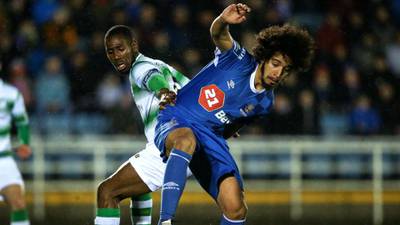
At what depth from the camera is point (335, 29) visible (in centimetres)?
1511

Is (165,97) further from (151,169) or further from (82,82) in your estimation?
(82,82)

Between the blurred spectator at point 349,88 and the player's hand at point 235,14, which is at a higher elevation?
the player's hand at point 235,14

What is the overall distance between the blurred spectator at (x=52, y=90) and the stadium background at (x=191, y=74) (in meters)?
0.01

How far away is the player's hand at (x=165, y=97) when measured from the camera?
7.50 metres

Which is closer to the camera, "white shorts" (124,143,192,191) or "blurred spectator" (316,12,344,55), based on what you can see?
"white shorts" (124,143,192,191)

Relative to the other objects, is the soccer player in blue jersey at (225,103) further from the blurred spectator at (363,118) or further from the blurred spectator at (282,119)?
the blurred spectator at (363,118)

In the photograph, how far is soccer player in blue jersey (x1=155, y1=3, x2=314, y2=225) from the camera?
7613 mm

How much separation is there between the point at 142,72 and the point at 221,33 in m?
0.73

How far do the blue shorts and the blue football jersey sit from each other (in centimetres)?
7

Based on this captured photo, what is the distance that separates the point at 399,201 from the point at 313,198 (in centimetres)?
114

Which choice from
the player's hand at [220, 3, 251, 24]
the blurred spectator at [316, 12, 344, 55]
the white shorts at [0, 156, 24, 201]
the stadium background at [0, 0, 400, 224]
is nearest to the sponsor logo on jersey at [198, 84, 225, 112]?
the player's hand at [220, 3, 251, 24]

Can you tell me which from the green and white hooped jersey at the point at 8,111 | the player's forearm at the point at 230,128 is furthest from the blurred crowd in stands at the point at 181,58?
the player's forearm at the point at 230,128

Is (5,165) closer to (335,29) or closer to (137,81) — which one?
(137,81)

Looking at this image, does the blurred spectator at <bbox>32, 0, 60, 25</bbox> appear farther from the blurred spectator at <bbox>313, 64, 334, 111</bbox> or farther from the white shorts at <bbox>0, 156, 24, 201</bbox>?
the white shorts at <bbox>0, 156, 24, 201</bbox>
